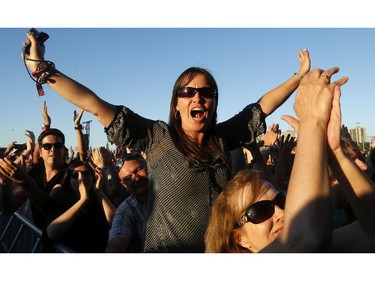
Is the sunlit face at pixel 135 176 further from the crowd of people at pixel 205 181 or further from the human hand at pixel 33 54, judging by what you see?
the human hand at pixel 33 54

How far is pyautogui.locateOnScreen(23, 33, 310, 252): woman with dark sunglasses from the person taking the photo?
201 centimetres

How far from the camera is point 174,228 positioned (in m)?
Answer: 2.00

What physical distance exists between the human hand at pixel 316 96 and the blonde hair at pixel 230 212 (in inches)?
20.7

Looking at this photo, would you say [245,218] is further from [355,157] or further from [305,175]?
[355,157]

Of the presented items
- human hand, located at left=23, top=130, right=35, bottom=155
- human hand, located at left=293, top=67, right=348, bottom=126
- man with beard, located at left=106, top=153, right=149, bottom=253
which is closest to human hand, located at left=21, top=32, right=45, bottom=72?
man with beard, located at left=106, top=153, right=149, bottom=253

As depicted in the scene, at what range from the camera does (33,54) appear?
6.92ft

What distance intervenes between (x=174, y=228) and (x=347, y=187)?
37.3 inches

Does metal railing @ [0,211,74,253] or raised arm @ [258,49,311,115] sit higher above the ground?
raised arm @ [258,49,311,115]

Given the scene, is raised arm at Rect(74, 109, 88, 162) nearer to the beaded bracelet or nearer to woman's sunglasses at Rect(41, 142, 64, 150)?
woman's sunglasses at Rect(41, 142, 64, 150)

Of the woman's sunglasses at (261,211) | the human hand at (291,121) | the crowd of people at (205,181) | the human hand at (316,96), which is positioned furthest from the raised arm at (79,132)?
the human hand at (316,96)

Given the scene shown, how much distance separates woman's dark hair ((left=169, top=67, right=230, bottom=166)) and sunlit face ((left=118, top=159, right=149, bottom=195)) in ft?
2.97

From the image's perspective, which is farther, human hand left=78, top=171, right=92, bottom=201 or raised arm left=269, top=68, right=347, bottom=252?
human hand left=78, top=171, right=92, bottom=201

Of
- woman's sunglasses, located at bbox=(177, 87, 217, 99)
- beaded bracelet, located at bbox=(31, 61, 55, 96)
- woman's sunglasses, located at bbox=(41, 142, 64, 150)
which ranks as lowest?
woman's sunglasses, located at bbox=(41, 142, 64, 150)

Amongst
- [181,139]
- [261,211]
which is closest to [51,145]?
[181,139]
